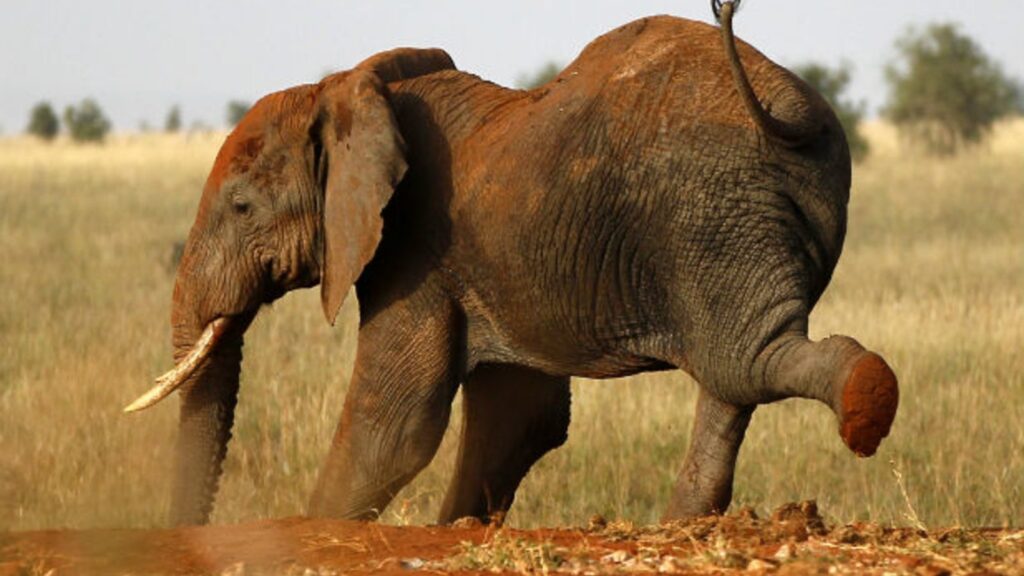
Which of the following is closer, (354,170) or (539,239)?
(539,239)

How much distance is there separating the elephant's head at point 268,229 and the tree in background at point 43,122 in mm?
48505

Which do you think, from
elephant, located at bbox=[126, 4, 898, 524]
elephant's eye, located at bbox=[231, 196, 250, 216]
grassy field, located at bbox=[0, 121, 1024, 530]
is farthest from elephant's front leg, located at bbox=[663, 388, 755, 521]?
elephant's eye, located at bbox=[231, 196, 250, 216]

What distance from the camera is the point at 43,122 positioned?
54781 millimetres

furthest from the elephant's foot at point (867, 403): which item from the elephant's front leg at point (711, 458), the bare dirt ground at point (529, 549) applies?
the elephant's front leg at point (711, 458)

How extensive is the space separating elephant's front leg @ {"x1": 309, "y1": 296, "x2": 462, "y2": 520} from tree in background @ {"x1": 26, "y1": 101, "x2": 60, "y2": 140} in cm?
4922

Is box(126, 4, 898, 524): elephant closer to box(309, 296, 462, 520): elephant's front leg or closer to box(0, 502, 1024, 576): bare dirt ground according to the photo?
box(309, 296, 462, 520): elephant's front leg

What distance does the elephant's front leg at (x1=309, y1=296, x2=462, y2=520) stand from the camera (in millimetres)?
6996

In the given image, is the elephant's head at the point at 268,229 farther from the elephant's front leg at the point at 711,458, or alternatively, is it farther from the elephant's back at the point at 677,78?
the elephant's front leg at the point at 711,458

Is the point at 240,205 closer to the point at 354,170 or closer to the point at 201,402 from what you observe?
the point at 354,170

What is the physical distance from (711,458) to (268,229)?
72.7 inches

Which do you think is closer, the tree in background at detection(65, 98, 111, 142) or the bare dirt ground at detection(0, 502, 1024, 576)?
the bare dirt ground at detection(0, 502, 1024, 576)

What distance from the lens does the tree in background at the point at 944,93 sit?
39750 millimetres

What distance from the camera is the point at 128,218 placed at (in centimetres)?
2206

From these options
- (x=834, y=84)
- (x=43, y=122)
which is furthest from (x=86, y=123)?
(x=834, y=84)
